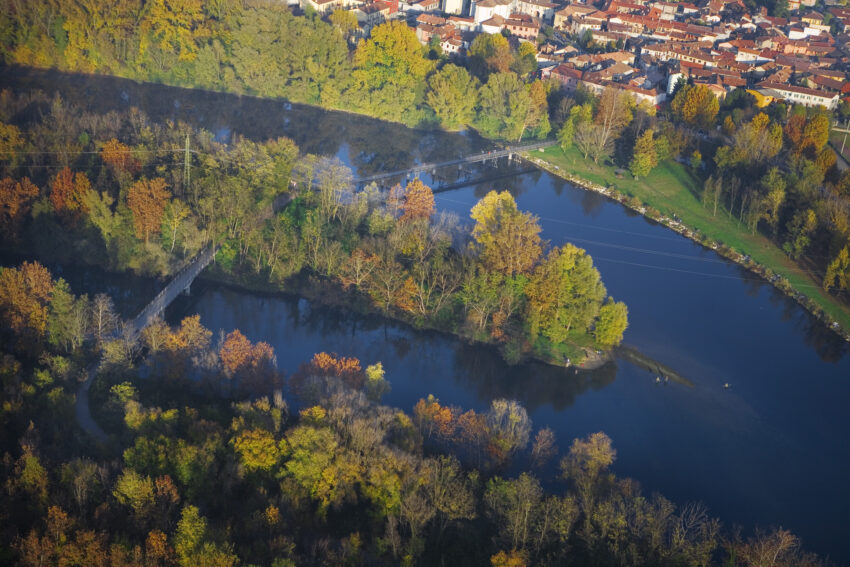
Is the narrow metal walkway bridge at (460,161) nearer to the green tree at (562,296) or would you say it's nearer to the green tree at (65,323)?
the green tree at (562,296)

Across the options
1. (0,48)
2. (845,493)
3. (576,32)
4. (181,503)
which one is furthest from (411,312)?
(576,32)

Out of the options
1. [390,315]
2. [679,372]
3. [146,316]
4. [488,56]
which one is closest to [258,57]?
[488,56]

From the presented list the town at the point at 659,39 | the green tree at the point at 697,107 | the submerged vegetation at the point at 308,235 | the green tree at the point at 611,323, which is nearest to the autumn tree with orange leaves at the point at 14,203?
the submerged vegetation at the point at 308,235

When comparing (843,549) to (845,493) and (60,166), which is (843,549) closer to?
(845,493)

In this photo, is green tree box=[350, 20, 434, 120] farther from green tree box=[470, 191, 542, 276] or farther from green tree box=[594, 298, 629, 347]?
green tree box=[594, 298, 629, 347]

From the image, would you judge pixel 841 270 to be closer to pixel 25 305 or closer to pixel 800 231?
pixel 800 231

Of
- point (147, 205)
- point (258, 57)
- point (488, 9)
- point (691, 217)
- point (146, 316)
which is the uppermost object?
point (488, 9)

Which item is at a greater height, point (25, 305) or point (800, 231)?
point (800, 231)
